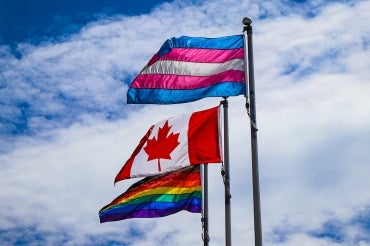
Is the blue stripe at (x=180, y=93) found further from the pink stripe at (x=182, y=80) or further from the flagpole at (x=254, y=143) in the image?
the flagpole at (x=254, y=143)

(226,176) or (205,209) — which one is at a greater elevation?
(226,176)

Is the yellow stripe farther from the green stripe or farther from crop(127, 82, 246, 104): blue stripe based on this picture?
crop(127, 82, 246, 104): blue stripe

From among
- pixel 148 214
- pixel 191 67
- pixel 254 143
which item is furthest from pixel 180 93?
pixel 148 214

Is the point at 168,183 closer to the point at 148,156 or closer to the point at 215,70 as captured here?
the point at 148,156

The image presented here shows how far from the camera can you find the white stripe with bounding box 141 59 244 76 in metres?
18.1

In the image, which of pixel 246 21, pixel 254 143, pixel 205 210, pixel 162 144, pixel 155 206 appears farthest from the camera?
pixel 205 210

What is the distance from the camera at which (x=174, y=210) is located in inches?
915

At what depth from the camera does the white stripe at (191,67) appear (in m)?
18.1

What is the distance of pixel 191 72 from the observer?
18.7 metres

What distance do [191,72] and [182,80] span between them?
373 mm

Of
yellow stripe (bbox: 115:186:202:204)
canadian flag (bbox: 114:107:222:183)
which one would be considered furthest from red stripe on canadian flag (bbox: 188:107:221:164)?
yellow stripe (bbox: 115:186:202:204)

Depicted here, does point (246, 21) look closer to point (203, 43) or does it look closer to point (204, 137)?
point (203, 43)

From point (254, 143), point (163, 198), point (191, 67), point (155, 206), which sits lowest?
point (155, 206)

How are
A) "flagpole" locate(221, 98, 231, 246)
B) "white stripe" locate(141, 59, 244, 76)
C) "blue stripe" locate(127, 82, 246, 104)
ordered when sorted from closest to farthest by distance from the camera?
"blue stripe" locate(127, 82, 246, 104)
"white stripe" locate(141, 59, 244, 76)
"flagpole" locate(221, 98, 231, 246)
